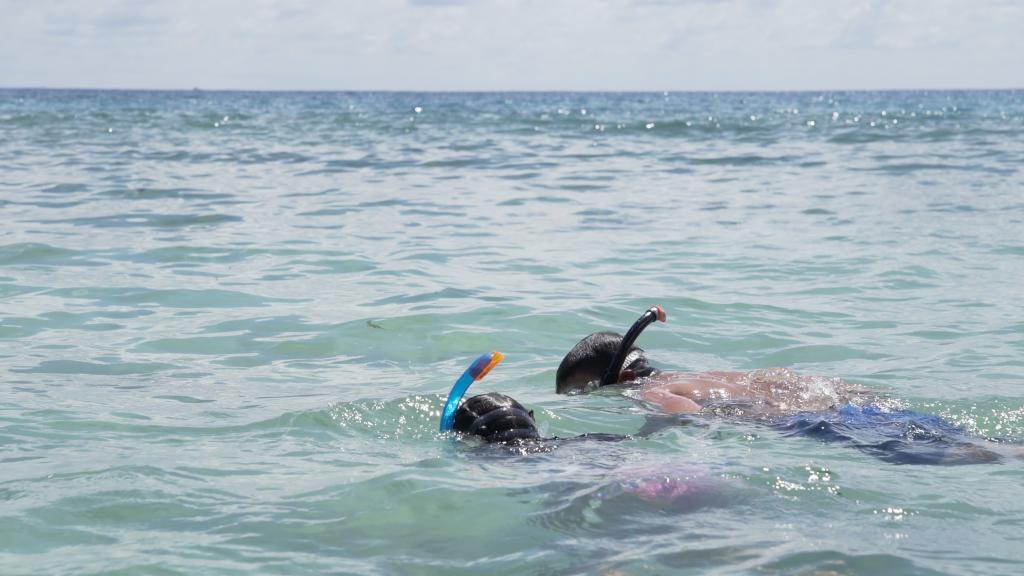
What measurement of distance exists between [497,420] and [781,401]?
155cm

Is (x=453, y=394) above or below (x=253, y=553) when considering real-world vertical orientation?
above

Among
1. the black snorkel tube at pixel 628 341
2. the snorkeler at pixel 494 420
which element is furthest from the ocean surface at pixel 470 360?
the black snorkel tube at pixel 628 341

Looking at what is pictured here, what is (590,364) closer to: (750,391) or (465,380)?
(750,391)

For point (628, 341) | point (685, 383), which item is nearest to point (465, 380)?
point (628, 341)

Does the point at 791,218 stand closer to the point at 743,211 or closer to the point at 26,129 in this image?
the point at 743,211

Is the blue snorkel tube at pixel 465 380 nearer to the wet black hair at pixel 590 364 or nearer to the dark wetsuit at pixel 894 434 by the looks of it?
the wet black hair at pixel 590 364

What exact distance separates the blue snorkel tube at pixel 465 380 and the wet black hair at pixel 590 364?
3.94 feet

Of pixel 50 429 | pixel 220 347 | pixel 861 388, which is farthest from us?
pixel 220 347

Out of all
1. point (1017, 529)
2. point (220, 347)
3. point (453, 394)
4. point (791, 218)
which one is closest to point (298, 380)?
point (220, 347)

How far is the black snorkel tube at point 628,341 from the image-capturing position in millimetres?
5125

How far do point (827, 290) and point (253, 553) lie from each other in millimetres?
5986

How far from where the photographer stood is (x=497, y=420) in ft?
14.6

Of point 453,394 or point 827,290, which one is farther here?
point 827,290

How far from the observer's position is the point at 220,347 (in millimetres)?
6930
